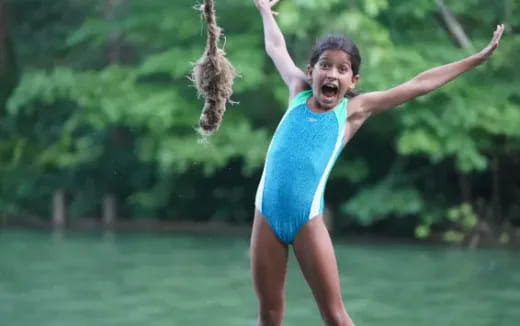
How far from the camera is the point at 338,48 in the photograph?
4.73 m

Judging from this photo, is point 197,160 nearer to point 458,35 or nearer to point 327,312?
point 458,35

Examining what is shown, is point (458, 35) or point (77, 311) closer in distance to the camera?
point (77, 311)

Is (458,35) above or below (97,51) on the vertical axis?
below

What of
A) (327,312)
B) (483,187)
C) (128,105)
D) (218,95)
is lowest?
(327,312)

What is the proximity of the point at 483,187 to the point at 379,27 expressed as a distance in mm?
3329

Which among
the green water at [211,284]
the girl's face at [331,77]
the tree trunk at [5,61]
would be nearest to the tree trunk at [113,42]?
the tree trunk at [5,61]

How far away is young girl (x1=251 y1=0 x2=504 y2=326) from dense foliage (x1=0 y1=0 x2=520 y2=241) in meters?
8.24

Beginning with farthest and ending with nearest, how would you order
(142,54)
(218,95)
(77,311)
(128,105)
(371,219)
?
(142,54)
(128,105)
(371,219)
(77,311)
(218,95)

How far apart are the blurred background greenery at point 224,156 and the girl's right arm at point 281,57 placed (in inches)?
156

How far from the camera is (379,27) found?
1334 centimetres

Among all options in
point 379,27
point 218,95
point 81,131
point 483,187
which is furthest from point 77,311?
point 81,131

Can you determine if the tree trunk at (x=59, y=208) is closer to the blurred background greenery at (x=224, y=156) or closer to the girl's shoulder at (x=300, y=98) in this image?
the blurred background greenery at (x=224, y=156)

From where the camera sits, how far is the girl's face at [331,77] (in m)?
4.69

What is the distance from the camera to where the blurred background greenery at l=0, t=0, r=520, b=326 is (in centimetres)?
1073
